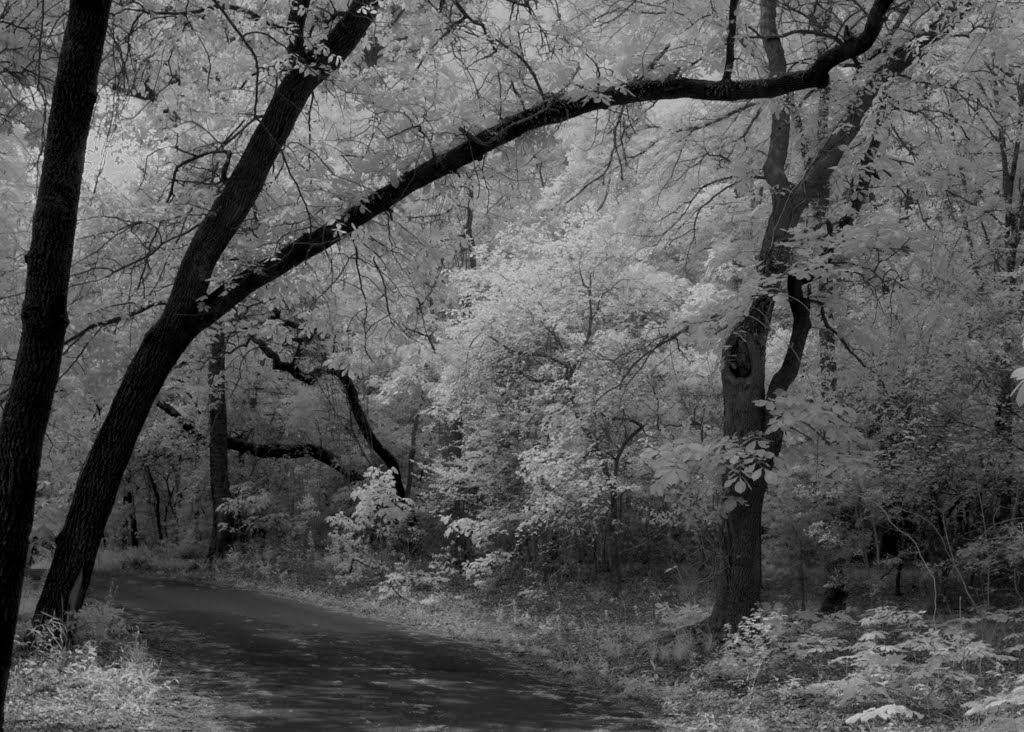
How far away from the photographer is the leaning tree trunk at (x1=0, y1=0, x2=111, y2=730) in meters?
4.81

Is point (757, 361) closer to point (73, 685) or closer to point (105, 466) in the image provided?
point (105, 466)

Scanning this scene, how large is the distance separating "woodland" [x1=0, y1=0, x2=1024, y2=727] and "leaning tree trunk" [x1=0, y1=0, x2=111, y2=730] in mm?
17

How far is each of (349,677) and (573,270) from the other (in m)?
8.32

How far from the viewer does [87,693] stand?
724 centimetres

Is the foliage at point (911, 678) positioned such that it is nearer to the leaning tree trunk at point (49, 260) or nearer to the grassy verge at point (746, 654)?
the grassy verge at point (746, 654)

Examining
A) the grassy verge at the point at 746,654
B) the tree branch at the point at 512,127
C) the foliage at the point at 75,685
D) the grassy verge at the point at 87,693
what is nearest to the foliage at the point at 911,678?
the grassy verge at the point at 746,654

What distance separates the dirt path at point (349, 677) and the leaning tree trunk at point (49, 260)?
12.7ft

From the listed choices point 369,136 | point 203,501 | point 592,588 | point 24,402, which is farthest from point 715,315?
point 203,501

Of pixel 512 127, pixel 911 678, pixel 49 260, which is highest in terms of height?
pixel 512 127

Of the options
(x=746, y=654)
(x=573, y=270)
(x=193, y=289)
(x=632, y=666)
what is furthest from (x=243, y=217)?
(x=573, y=270)

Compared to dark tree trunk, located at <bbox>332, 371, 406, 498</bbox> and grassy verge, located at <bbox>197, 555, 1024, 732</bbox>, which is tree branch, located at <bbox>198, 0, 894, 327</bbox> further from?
dark tree trunk, located at <bbox>332, 371, 406, 498</bbox>

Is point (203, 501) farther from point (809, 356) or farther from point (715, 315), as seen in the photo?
point (715, 315)

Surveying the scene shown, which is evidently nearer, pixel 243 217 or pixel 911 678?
pixel 911 678

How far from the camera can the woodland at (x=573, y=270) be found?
7.02 m
